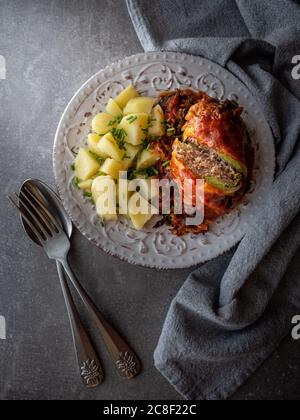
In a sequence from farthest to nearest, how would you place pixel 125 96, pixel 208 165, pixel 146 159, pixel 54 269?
pixel 54 269
pixel 125 96
pixel 146 159
pixel 208 165

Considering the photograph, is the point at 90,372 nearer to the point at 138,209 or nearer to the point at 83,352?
the point at 83,352

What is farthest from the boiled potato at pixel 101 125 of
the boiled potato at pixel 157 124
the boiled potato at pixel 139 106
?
the boiled potato at pixel 157 124

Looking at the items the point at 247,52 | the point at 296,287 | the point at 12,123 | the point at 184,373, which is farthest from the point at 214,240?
the point at 12,123

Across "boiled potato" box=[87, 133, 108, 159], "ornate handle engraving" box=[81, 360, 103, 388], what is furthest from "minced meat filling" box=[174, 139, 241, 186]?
"ornate handle engraving" box=[81, 360, 103, 388]

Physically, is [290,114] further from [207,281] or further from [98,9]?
[98,9]

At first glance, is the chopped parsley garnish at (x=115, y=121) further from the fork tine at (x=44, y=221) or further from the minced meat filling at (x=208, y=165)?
the fork tine at (x=44, y=221)

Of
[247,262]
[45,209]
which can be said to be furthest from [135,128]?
[247,262]
